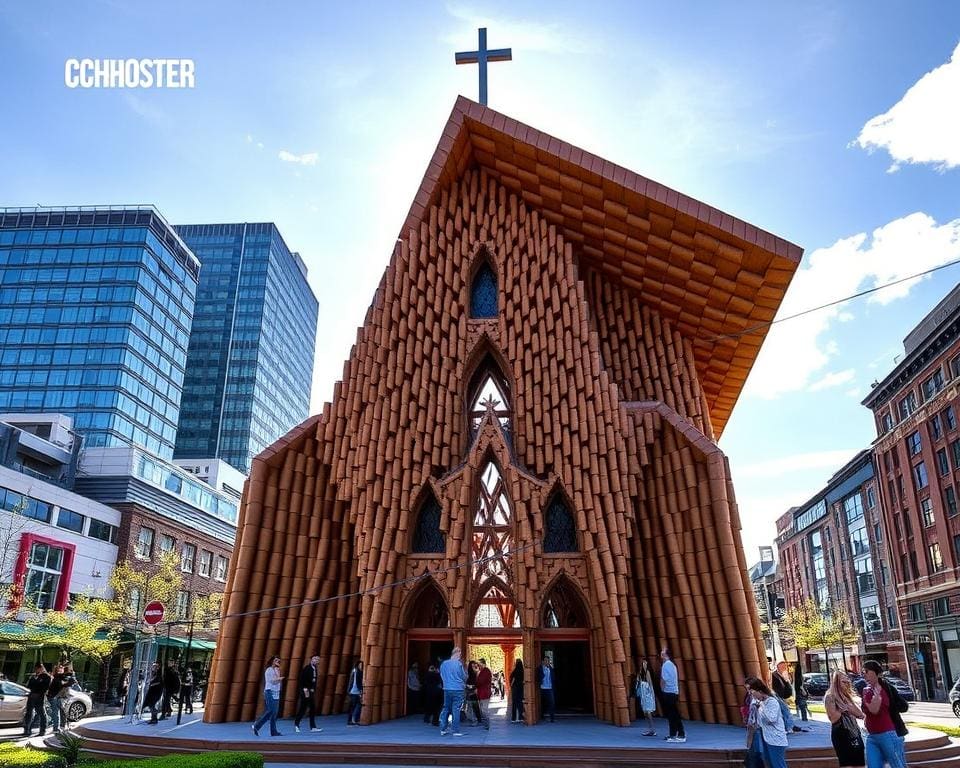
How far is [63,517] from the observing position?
38.4 meters

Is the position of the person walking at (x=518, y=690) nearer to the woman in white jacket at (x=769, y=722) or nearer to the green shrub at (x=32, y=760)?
the woman in white jacket at (x=769, y=722)

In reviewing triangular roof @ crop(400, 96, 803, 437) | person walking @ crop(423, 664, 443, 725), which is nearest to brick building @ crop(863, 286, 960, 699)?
triangular roof @ crop(400, 96, 803, 437)

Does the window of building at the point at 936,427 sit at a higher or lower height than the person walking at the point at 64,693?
higher

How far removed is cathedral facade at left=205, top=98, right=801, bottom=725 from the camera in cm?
1762

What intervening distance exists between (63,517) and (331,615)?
26.6 metres

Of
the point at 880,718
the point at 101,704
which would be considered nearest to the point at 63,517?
the point at 101,704

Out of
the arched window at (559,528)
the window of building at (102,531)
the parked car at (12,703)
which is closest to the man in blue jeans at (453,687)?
the arched window at (559,528)

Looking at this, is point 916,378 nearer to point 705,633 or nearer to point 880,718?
point 705,633

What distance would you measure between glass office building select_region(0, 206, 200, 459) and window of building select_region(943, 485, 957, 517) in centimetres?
5981

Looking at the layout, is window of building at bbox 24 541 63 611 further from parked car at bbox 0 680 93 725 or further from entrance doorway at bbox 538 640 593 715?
entrance doorway at bbox 538 640 593 715

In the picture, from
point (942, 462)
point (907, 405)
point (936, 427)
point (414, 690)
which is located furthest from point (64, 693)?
point (907, 405)

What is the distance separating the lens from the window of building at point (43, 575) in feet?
114

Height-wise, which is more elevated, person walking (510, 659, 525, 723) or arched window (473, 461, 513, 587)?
arched window (473, 461, 513, 587)

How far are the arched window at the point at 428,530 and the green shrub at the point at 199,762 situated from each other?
31.7 feet
